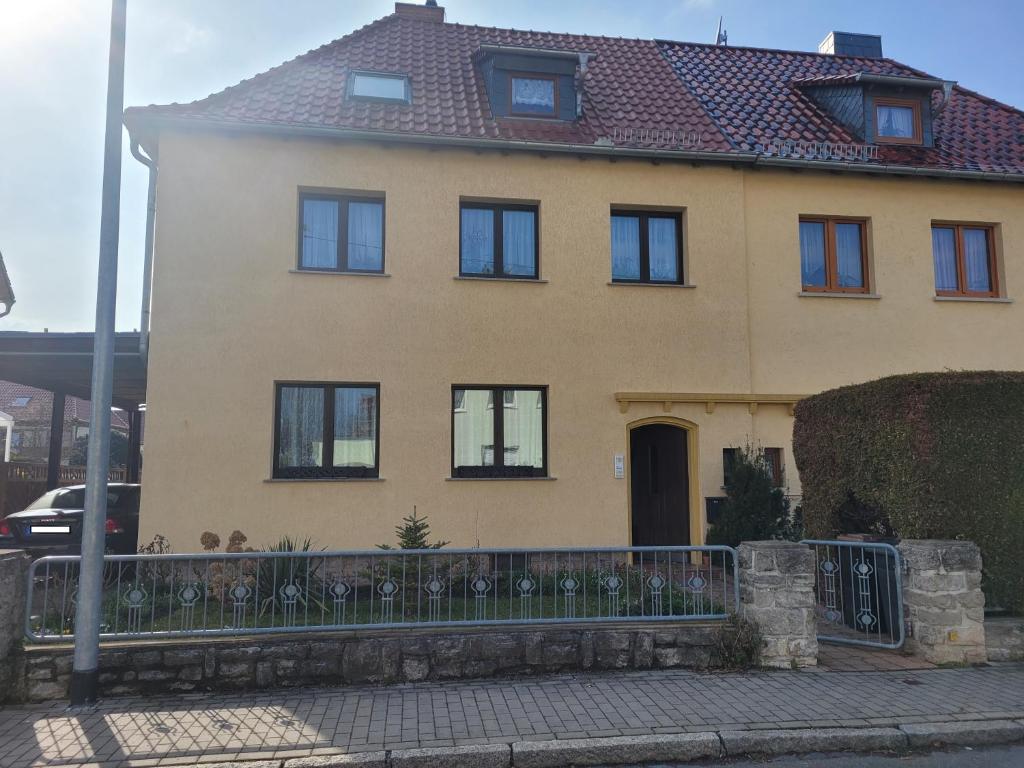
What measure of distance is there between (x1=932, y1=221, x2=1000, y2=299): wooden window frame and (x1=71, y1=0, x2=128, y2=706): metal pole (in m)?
12.9

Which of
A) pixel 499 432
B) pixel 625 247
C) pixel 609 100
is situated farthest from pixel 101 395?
pixel 609 100

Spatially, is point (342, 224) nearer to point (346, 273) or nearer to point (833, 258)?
point (346, 273)

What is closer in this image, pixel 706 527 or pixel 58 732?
pixel 58 732

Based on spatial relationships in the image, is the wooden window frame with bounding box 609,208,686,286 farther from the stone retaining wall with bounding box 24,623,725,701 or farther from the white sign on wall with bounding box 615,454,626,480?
the stone retaining wall with bounding box 24,623,725,701

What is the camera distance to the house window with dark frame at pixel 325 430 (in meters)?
11.1

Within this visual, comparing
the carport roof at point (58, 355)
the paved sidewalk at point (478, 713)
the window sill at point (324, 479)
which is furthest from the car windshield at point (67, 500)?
the paved sidewalk at point (478, 713)

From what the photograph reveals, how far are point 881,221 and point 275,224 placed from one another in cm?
1028

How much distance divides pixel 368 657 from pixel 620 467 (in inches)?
244

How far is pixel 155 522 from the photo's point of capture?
10.4 meters

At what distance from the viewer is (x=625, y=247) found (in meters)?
12.4

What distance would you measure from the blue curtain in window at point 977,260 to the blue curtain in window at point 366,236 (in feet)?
34.4

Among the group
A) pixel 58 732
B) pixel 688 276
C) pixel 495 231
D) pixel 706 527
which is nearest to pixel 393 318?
pixel 495 231

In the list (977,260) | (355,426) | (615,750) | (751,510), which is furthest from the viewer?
(977,260)

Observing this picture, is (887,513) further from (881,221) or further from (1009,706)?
(881,221)
